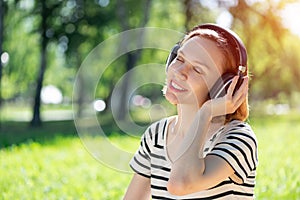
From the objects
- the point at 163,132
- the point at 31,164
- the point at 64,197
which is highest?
the point at 163,132

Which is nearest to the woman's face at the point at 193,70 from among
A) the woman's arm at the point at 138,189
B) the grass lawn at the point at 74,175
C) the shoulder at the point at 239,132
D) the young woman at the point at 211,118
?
the young woman at the point at 211,118

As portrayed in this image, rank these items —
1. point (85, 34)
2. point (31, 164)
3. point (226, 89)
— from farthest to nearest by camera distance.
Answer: point (85, 34) → point (31, 164) → point (226, 89)

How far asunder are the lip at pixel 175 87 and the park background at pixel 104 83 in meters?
0.29

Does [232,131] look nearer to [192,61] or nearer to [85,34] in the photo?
[192,61]

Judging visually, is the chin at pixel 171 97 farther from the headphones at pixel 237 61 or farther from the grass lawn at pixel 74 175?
the grass lawn at pixel 74 175

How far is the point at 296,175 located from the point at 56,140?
6.26 m

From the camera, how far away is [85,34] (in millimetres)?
23734

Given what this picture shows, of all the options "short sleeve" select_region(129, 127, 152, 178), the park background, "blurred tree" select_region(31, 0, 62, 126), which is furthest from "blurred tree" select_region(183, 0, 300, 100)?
"short sleeve" select_region(129, 127, 152, 178)

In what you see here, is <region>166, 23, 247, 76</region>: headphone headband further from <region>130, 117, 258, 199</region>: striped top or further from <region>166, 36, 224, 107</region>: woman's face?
<region>130, 117, 258, 199</region>: striped top

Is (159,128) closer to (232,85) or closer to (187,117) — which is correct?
(187,117)

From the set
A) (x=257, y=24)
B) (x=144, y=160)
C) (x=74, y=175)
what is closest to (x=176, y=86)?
(x=144, y=160)

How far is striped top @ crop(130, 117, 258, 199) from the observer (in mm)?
2053

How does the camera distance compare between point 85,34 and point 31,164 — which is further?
point 85,34

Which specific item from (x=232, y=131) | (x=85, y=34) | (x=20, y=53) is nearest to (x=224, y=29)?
(x=232, y=131)
